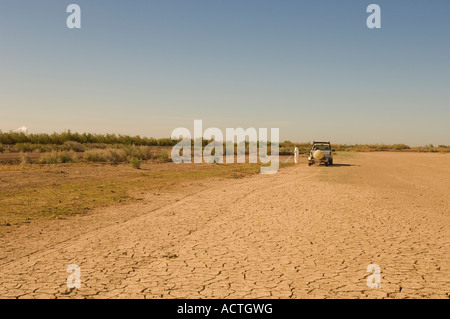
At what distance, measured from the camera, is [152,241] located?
286 inches

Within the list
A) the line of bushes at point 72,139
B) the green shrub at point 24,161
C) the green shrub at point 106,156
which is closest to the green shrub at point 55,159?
the green shrub at point 24,161

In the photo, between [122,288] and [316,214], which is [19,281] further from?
[316,214]

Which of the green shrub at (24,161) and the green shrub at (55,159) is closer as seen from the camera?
the green shrub at (24,161)

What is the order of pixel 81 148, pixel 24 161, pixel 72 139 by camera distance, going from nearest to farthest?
pixel 24 161 < pixel 81 148 < pixel 72 139

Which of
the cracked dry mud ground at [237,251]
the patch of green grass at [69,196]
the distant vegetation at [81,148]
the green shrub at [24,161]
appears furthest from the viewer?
the distant vegetation at [81,148]

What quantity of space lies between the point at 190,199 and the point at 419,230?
6.91 meters

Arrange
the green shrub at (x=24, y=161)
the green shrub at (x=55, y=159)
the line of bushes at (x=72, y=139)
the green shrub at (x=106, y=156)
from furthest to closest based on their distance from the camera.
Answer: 1. the line of bushes at (x=72, y=139)
2. the green shrub at (x=106, y=156)
3. the green shrub at (x=55, y=159)
4. the green shrub at (x=24, y=161)

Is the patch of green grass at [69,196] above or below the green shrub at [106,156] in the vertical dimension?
below

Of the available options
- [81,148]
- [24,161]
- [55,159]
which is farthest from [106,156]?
[81,148]

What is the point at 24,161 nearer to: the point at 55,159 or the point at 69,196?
the point at 55,159

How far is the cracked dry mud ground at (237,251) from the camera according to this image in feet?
16.2

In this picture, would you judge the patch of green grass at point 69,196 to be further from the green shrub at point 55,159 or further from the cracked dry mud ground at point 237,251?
the green shrub at point 55,159

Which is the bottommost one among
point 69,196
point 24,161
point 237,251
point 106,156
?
point 237,251

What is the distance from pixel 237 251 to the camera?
6.63 meters
